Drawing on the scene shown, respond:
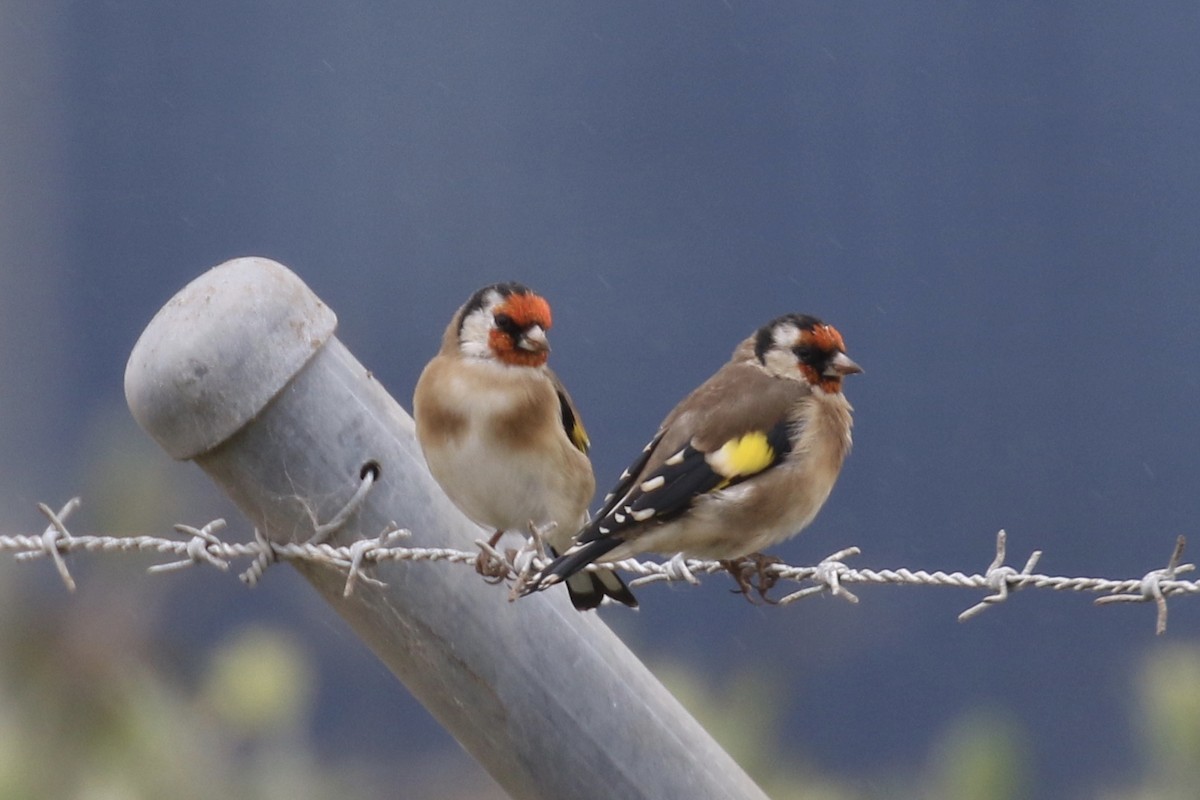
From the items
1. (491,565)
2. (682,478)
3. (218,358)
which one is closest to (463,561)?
(491,565)

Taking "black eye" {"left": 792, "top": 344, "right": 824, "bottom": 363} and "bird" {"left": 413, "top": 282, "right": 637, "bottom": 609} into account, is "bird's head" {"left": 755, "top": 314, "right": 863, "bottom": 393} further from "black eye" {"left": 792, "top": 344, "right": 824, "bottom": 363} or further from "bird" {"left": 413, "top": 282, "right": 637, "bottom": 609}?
"bird" {"left": 413, "top": 282, "right": 637, "bottom": 609}

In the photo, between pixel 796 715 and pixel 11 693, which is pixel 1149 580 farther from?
pixel 11 693

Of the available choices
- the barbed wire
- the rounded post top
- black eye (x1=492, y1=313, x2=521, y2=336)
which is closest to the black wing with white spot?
the barbed wire

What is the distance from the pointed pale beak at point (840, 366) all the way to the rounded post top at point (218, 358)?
1.39m

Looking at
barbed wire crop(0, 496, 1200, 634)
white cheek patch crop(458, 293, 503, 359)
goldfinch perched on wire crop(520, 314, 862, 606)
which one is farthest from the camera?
white cheek patch crop(458, 293, 503, 359)

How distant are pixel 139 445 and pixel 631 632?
2046 millimetres

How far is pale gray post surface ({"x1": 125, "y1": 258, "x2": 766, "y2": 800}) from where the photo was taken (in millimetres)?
2625

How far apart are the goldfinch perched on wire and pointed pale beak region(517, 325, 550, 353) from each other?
335mm

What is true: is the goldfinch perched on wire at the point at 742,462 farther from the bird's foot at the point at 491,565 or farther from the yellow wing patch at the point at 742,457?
the bird's foot at the point at 491,565

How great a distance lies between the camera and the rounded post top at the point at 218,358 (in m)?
2.61

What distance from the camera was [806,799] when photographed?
5.46m

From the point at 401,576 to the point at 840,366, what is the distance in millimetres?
1415

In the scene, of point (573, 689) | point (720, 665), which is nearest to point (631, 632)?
point (720, 665)

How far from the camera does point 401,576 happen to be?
2.64 m
